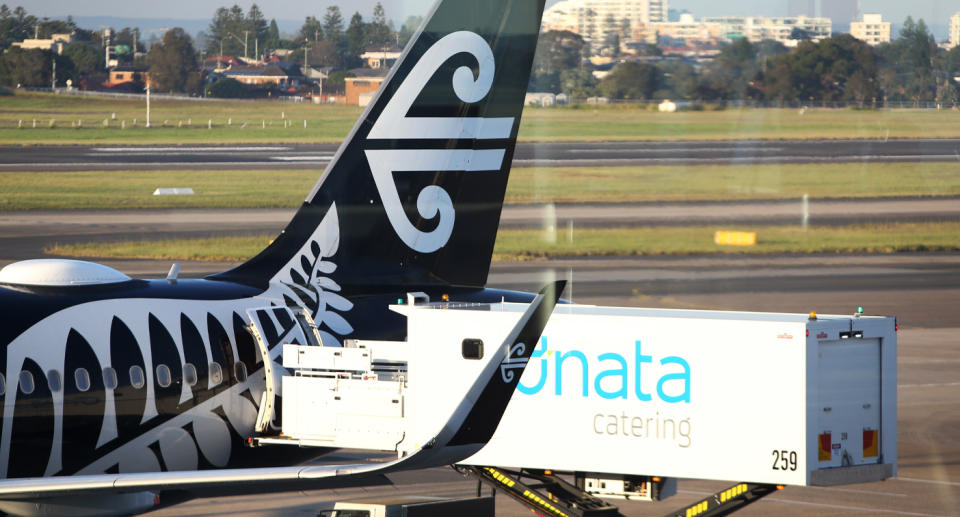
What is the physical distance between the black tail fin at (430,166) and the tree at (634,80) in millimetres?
13085

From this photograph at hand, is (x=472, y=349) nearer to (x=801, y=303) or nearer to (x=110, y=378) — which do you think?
(x=110, y=378)

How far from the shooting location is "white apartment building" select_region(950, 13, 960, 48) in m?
34.3

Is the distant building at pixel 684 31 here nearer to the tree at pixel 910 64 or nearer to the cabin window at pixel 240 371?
the tree at pixel 910 64

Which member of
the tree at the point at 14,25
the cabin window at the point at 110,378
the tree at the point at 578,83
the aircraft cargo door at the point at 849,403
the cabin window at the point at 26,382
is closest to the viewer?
the cabin window at the point at 26,382

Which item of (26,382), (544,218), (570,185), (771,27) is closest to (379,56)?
(544,218)

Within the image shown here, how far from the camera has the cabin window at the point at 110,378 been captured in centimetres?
1334

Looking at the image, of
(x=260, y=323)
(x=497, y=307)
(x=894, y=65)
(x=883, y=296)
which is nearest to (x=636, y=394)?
(x=497, y=307)

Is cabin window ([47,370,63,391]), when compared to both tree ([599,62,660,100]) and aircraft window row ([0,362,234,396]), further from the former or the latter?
tree ([599,62,660,100])

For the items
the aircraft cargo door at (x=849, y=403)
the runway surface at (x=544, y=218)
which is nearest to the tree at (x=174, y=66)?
the runway surface at (x=544, y=218)

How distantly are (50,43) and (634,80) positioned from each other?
21.3 m

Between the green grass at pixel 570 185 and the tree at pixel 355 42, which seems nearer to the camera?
the tree at pixel 355 42

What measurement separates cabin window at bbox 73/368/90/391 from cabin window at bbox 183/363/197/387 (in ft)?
4.01

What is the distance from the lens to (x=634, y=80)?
102 ft

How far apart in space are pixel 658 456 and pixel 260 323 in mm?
5031
